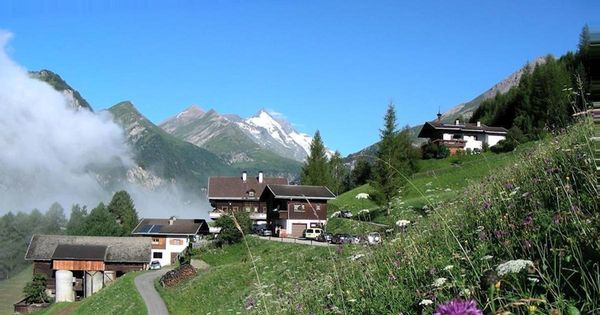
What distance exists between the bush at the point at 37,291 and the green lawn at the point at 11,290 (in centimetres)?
835

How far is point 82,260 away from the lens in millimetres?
76375

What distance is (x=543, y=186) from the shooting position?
27.2 feet

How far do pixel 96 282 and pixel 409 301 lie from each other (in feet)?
255

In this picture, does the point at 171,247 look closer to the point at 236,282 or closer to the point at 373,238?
the point at 236,282

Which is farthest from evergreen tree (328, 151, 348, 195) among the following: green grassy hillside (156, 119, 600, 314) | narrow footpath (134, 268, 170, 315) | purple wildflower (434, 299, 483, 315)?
purple wildflower (434, 299, 483, 315)

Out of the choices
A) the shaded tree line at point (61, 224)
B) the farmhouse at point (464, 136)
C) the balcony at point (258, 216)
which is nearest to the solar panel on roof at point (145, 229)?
the balcony at point (258, 216)

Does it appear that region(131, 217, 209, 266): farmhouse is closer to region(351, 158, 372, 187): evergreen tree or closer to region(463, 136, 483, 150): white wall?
region(351, 158, 372, 187): evergreen tree

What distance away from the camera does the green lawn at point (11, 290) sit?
88.2m

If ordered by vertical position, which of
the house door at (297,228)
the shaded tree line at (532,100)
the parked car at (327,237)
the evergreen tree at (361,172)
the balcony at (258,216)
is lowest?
the house door at (297,228)

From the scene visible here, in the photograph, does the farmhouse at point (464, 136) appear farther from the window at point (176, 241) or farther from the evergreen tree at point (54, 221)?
the evergreen tree at point (54, 221)

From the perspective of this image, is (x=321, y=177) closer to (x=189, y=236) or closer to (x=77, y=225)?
(x=189, y=236)

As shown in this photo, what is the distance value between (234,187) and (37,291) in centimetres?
3542

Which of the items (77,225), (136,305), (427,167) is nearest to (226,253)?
(136,305)

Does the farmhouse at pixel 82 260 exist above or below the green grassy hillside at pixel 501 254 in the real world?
below
